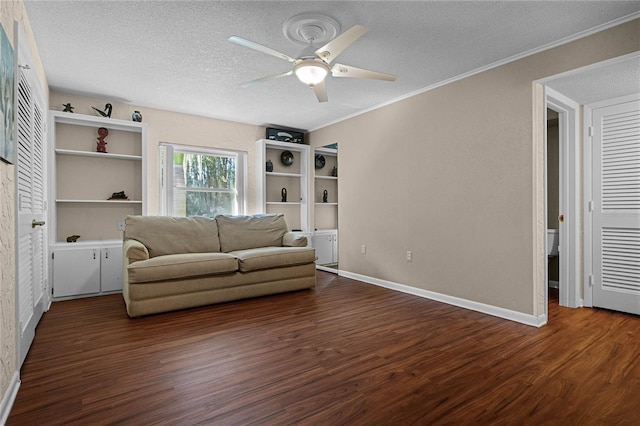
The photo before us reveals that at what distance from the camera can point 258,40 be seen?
2740 millimetres

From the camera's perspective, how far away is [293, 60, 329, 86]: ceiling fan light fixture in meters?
2.40

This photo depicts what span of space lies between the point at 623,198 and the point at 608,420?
2.48 metres

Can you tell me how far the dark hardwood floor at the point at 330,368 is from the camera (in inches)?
65.9

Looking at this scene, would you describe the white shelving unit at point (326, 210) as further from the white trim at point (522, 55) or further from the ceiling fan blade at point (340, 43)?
the ceiling fan blade at point (340, 43)

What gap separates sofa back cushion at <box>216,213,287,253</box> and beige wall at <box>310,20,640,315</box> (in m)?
1.14

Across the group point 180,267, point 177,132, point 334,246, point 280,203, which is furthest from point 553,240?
point 177,132

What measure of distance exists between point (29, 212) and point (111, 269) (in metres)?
1.71

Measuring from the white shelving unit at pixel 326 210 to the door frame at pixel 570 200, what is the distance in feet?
9.78

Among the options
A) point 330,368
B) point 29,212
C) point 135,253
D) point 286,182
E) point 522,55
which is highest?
point 522,55

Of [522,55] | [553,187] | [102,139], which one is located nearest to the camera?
[522,55]

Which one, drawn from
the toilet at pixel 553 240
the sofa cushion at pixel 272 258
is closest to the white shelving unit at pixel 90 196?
the sofa cushion at pixel 272 258

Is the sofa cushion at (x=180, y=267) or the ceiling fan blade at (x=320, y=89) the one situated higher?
the ceiling fan blade at (x=320, y=89)

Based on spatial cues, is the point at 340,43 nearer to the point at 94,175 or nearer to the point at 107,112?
the point at 107,112

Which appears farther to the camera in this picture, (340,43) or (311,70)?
(311,70)
